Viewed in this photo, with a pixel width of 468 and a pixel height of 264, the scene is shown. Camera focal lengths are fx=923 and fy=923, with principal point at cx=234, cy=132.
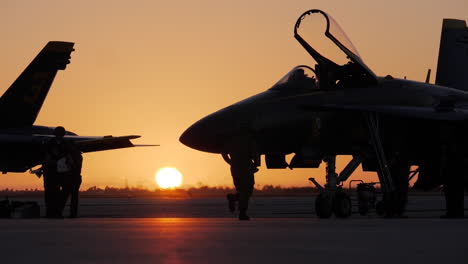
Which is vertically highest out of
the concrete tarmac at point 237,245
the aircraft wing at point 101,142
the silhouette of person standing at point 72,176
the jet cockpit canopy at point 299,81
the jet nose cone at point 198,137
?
the aircraft wing at point 101,142

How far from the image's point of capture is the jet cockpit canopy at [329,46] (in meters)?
14.5

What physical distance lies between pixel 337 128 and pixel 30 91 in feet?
57.0

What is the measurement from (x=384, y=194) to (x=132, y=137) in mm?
15779

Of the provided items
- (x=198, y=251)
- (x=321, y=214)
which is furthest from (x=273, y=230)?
(x=321, y=214)

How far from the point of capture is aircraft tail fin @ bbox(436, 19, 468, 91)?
72.4 feet

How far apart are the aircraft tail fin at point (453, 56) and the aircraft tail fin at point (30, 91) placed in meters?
13.4

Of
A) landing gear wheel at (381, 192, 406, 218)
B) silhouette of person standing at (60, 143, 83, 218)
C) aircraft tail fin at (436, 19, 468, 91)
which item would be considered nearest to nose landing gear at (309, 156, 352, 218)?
landing gear wheel at (381, 192, 406, 218)

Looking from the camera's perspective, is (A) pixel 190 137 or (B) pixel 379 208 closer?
(A) pixel 190 137

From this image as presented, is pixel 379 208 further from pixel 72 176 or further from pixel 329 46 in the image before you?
pixel 72 176

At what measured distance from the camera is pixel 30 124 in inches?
1173

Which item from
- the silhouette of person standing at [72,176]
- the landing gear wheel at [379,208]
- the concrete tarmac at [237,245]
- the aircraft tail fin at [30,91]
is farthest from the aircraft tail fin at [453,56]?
the aircraft tail fin at [30,91]

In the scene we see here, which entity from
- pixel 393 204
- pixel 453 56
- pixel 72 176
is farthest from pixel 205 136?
pixel 453 56

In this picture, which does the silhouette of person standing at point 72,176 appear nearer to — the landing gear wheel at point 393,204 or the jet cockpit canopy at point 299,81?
the jet cockpit canopy at point 299,81

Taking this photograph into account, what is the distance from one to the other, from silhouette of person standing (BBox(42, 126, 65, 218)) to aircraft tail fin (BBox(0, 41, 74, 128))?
42.6 feet
